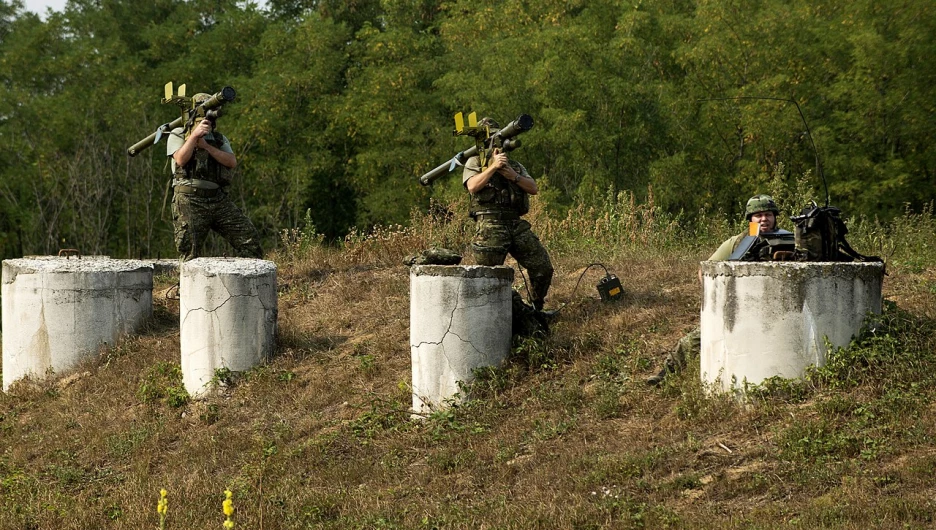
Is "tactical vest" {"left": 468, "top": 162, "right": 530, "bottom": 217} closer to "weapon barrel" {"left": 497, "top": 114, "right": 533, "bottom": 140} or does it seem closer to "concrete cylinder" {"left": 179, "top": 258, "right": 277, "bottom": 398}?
"weapon barrel" {"left": 497, "top": 114, "right": 533, "bottom": 140}

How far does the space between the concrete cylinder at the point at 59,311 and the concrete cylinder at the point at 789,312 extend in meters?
6.37

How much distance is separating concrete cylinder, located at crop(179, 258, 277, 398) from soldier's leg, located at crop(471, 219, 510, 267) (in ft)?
6.75

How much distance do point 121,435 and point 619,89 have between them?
17455 millimetres

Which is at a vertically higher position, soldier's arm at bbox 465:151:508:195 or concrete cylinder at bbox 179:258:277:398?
soldier's arm at bbox 465:151:508:195

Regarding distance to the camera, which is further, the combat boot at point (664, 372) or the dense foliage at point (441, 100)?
the dense foliage at point (441, 100)

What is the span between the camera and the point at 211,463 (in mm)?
8055

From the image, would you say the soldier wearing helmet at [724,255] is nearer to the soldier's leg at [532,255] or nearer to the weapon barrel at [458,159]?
the soldier's leg at [532,255]

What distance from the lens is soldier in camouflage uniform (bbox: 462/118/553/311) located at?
904 cm

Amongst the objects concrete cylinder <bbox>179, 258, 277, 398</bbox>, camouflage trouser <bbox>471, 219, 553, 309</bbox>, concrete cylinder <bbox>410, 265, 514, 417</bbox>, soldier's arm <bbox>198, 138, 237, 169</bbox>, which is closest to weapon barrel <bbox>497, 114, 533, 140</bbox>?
camouflage trouser <bbox>471, 219, 553, 309</bbox>

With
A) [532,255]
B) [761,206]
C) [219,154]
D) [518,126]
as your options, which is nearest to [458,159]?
[518,126]

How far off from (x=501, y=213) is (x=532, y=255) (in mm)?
469

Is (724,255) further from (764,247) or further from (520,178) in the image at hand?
(520,178)

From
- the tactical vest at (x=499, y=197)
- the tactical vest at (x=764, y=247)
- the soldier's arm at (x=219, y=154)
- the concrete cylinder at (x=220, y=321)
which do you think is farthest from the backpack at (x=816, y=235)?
the soldier's arm at (x=219, y=154)

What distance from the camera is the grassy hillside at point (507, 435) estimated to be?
246 inches
